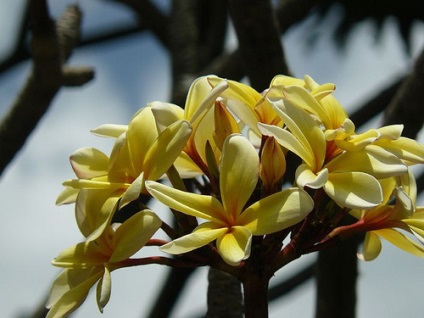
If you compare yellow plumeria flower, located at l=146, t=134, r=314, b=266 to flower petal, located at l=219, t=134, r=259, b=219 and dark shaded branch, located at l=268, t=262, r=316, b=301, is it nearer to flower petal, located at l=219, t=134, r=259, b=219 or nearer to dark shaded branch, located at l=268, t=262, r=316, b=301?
flower petal, located at l=219, t=134, r=259, b=219

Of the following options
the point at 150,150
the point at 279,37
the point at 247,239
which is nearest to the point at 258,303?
the point at 247,239

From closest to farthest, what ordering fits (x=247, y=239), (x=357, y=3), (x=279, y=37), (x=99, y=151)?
1. (x=247, y=239)
2. (x=99, y=151)
3. (x=279, y=37)
4. (x=357, y=3)

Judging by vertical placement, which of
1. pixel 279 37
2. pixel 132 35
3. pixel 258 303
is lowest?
pixel 132 35

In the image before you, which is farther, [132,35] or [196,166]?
[132,35]

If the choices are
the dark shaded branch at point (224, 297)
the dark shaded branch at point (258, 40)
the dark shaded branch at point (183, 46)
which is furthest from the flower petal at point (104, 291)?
the dark shaded branch at point (183, 46)

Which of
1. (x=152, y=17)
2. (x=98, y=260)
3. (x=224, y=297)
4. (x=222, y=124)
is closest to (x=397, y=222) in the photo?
(x=222, y=124)

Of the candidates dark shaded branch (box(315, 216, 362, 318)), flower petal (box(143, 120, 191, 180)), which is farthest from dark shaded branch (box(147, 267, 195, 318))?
flower petal (box(143, 120, 191, 180))

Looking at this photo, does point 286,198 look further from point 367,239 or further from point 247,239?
point 367,239
